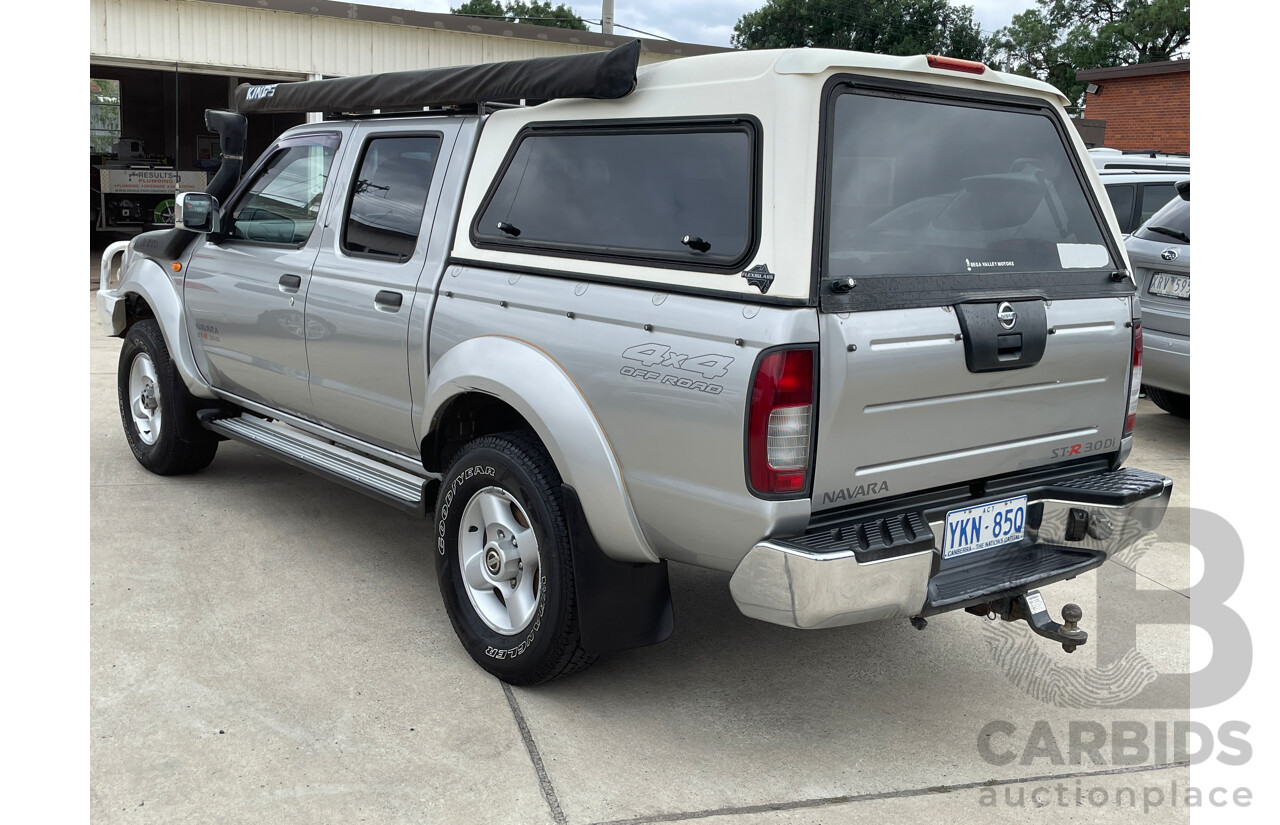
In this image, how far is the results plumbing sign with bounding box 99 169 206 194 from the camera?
2100 cm

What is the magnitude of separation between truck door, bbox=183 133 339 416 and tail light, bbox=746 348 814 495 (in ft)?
8.28

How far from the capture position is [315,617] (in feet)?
14.0

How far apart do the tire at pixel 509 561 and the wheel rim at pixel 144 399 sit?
8.86 feet

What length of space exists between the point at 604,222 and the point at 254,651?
6.60 ft

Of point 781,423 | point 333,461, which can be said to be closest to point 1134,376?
point 781,423

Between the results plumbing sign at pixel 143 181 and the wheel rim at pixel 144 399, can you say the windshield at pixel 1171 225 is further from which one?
the results plumbing sign at pixel 143 181

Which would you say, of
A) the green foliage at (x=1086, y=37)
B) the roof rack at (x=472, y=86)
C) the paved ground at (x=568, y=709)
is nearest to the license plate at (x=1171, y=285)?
the paved ground at (x=568, y=709)

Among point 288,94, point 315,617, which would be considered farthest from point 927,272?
point 288,94

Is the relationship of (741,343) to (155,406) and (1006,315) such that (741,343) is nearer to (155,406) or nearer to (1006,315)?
(1006,315)

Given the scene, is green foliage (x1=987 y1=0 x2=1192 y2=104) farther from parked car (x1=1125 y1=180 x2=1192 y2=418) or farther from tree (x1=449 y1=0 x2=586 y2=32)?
parked car (x1=1125 y1=180 x2=1192 y2=418)

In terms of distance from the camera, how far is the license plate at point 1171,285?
7.11m

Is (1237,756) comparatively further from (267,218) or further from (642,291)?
(267,218)

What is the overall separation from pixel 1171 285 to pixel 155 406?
637 centimetres

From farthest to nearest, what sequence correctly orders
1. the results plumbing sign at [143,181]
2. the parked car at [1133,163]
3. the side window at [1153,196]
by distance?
the results plumbing sign at [143,181], the parked car at [1133,163], the side window at [1153,196]
